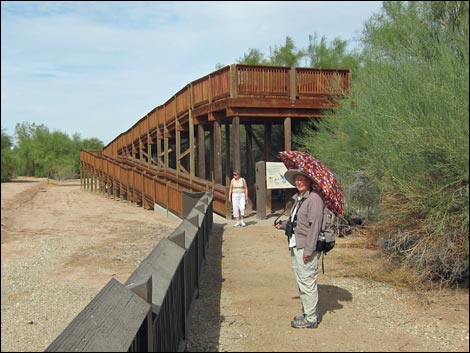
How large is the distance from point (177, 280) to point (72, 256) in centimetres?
864

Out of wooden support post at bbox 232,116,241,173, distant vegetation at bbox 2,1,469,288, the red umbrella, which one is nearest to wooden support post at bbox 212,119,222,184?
wooden support post at bbox 232,116,241,173

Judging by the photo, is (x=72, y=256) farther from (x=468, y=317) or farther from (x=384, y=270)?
(x=468, y=317)

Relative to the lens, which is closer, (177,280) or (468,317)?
A: (177,280)

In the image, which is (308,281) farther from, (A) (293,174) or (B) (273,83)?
(B) (273,83)

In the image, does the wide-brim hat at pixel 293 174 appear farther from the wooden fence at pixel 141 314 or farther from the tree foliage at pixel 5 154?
the tree foliage at pixel 5 154

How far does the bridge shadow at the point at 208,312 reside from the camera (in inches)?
214

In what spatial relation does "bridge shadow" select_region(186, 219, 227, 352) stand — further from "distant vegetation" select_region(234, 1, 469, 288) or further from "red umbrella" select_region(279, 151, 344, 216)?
"distant vegetation" select_region(234, 1, 469, 288)

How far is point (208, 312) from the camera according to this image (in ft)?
21.6

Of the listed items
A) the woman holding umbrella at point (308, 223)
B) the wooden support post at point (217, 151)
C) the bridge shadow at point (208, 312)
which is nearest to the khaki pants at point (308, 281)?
the woman holding umbrella at point (308, 223)

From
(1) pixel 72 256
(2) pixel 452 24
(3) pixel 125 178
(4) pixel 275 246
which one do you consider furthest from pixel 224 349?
(3) pixel 125 178

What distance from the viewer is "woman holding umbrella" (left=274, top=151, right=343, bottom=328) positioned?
558cm

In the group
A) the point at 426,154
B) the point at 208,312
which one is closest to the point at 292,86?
the point at 426,154

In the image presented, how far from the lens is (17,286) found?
33.2 ft

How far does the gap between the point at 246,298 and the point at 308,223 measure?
1954mm
